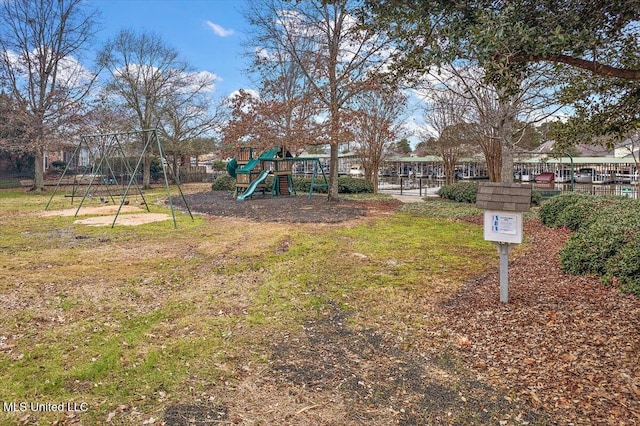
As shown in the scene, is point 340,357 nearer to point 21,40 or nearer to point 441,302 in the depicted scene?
point 441,302

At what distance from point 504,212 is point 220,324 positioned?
3329 mm

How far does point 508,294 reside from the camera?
5047mm

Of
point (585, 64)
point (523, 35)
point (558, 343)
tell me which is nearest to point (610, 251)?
point (558, 343)

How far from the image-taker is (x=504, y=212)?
181 inches

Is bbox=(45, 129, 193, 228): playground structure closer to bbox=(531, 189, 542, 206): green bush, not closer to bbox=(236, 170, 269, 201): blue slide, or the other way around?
bbox=(236, 170, 269, 201): blue slide

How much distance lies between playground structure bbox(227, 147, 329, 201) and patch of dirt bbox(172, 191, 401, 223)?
3.60 feet

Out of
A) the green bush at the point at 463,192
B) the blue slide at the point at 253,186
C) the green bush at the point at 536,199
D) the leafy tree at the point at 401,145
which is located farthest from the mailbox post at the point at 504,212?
the leafy tree at the point at 401,145

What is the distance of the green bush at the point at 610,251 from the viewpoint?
4.75 meters

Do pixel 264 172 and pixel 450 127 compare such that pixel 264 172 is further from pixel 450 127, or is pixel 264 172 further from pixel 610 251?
pixel 610 251

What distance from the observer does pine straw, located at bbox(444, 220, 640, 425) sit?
A: 2.80m

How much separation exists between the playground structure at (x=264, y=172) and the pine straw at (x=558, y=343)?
13400 mm

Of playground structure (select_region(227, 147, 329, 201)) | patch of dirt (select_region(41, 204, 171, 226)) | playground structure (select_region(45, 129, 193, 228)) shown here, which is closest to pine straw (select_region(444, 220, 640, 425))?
playground structure (select_region(45, 129, 193, 228))

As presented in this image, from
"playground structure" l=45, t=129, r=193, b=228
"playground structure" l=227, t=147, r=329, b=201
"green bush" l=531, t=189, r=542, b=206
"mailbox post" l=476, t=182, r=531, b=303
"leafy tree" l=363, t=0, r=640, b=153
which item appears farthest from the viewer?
"playground structure" l=227, t=147, r=329, b=201

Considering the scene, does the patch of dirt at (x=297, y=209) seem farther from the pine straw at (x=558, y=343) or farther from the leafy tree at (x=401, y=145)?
the leafy tree at (x=401, y=145)
